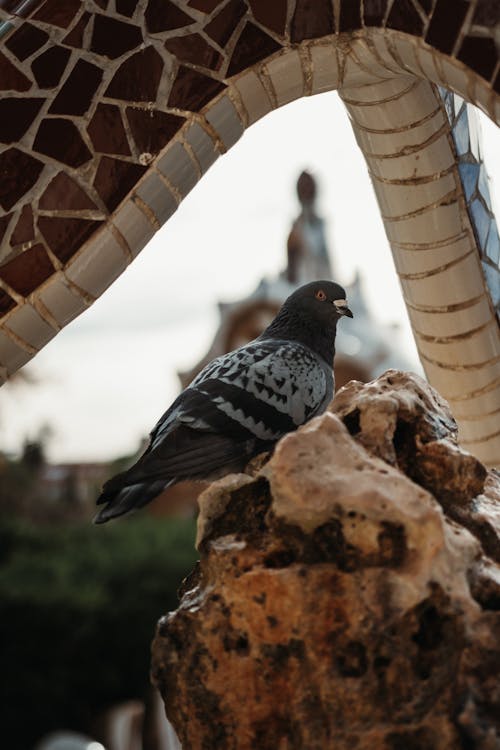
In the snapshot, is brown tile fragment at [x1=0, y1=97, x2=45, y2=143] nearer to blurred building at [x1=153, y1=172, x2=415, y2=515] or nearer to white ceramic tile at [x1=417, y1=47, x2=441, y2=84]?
white ceramic tile at [x1=417, y1=47, x2=441, y2=84]

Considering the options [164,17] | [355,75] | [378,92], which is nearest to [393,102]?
[378,92]

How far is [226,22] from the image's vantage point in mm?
1681

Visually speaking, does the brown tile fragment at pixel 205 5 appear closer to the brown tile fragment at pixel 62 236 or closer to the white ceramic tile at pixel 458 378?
the brown tile fragment at pixel 62 236

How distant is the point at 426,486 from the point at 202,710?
1.21 feet

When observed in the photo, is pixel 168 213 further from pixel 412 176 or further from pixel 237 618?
pixel 237 618

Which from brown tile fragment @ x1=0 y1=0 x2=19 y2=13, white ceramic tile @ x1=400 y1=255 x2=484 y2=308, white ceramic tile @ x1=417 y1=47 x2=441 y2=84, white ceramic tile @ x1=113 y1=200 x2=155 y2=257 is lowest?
white ceramic tile @ x1=400 y1=255 x2=484 y2=308

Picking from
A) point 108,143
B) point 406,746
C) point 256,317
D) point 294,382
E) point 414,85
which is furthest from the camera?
point 256,317

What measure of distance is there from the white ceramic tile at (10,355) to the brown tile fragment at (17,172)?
0.77 ft

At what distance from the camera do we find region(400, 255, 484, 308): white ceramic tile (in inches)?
77.8

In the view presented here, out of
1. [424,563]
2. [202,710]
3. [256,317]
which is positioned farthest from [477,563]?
[256,317]

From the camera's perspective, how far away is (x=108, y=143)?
1653mm

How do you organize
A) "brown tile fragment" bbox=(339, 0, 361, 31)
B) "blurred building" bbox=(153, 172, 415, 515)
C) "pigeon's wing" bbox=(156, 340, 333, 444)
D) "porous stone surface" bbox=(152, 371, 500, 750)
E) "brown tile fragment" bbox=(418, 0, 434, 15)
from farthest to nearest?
"blurred building" bbox=(153, 172, 415, 515) < "brown tile fragment" bbox=(339, 0, 361, 31) < "brown tile fragment" bbox=(418, 0, 434, 15) < "pigeon's wing" bbox=(156, 340, 333, 444) < "porous stone surface" bbox=(152, 371, 500, 750)

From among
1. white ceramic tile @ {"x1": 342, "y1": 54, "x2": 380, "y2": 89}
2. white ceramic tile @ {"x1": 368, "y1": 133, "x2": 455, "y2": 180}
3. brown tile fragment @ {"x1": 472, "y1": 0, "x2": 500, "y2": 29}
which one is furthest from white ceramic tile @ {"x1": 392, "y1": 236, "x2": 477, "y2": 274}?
brown tile fragment @ {"x1": 472, "y1": 0, "x2": 500, "y2": 29}

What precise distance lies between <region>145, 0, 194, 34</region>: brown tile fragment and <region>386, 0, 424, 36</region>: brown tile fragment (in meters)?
0.35
